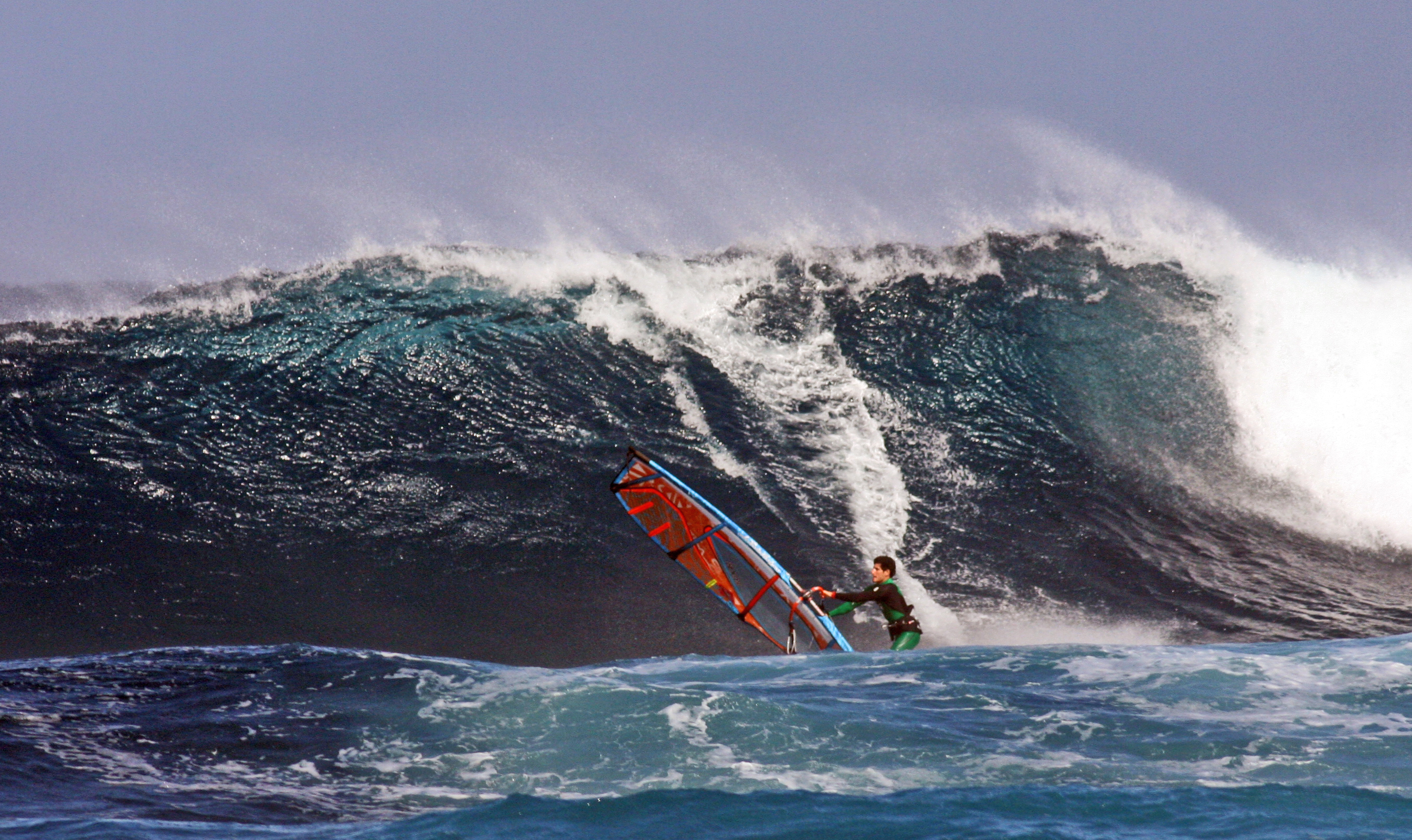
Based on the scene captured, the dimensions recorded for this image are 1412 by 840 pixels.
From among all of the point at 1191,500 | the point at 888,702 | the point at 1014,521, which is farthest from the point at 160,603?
the point at 1191,500

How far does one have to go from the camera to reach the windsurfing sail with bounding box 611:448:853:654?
27.3 ft

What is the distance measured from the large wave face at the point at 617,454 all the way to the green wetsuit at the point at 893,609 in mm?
1663

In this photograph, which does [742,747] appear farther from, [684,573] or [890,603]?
[684,573]

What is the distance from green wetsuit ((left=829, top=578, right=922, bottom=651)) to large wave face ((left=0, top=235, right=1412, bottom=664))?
1.66 m

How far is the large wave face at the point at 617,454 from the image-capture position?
907 centimetres

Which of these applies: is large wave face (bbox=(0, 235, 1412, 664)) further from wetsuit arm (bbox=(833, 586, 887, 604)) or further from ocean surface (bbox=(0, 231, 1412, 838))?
wetsuit arm (bbox=(833, 586, 887, 604))

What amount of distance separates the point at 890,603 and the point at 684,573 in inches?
104

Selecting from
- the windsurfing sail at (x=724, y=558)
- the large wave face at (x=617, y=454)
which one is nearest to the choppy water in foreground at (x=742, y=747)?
the windsurfing sail at (x=724, y=558)

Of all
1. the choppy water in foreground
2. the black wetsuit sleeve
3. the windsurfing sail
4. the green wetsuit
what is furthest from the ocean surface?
the black wetsuit sleeve

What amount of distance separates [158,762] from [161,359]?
6988mm

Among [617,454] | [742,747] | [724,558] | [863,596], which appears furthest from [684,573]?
[742,747]

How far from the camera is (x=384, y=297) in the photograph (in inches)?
461

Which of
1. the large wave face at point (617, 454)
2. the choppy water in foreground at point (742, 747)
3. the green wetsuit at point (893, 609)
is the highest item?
the large wave face at point (617, 454)

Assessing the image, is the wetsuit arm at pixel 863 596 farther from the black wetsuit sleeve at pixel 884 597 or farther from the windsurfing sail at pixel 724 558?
the windsurfing sail at pixel 724 558
